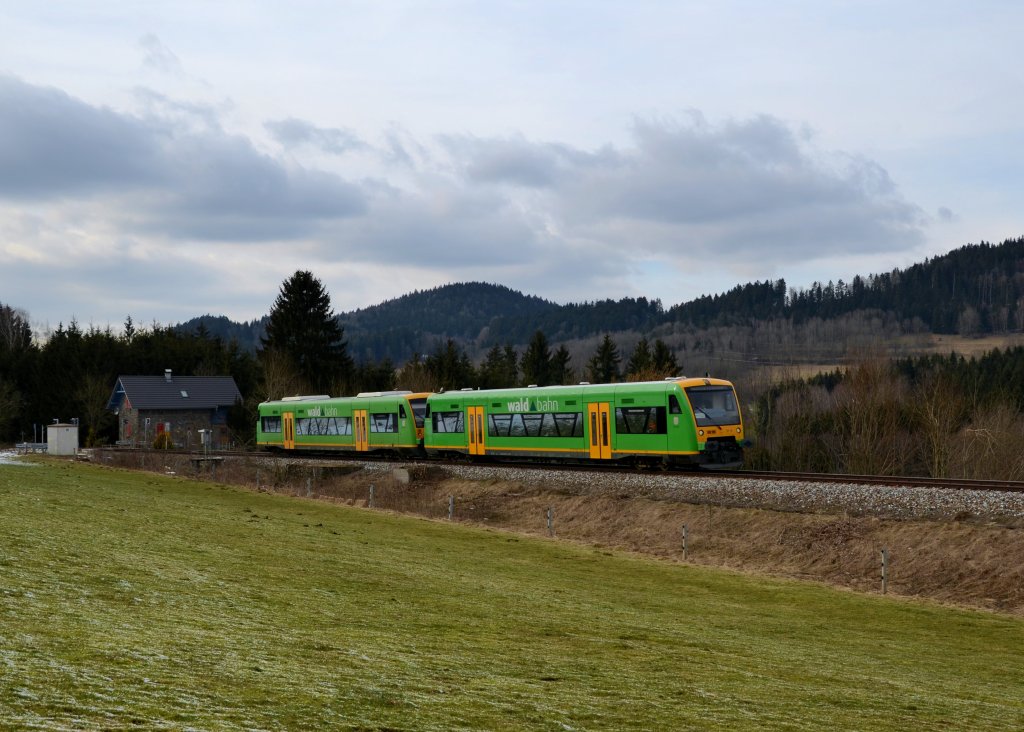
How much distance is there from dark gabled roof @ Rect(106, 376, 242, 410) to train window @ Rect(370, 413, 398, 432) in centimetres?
3951

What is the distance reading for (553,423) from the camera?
1656 inches

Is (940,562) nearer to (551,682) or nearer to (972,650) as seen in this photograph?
(972,650)

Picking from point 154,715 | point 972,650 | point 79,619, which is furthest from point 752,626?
point 154,715

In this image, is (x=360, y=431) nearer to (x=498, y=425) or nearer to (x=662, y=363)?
(x=498, y=425)

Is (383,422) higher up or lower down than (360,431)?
higher up

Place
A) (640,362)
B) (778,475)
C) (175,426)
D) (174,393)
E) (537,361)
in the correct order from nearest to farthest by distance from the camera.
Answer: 1. (778,475)
2. (175,426)
3. (174,393)
4. (640,362)
5. (537,361)

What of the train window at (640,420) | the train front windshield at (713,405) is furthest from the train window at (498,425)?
the train front windshield at (713,405)

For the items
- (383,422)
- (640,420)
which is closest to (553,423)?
(640,420)

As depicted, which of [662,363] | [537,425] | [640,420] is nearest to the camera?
[640,420]

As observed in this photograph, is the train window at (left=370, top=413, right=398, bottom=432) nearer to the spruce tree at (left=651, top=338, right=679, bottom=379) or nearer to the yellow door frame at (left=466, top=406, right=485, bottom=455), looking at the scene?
the yellow door frame at (left=466, top=406, right=485, bottom=455)

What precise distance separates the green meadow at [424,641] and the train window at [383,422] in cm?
2906

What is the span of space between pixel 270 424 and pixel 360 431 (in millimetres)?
12704

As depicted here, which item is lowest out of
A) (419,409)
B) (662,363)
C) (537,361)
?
(419,409)

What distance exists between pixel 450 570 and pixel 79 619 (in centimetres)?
1120
